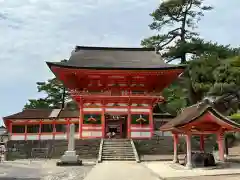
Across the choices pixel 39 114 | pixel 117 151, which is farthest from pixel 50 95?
pixel 117 151

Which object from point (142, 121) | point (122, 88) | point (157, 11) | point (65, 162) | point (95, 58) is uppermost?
point (157, 11)

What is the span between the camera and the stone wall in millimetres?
25159

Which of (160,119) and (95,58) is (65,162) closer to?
(95,58)

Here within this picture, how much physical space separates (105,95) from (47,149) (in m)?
7.16

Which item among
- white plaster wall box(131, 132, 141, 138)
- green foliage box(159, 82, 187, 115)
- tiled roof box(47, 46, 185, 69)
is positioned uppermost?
tiled roof box(47, 46, 185, 69)

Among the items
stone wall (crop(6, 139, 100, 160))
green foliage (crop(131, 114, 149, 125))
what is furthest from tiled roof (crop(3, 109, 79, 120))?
green foliage (crop(131, 114, 149, 125))

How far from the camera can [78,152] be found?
81.6ft

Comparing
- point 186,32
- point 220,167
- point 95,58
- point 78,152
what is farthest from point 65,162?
point 186,32

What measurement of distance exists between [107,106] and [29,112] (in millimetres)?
11670

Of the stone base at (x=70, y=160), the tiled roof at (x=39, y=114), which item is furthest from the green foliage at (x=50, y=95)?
the stone base at (x=70, y=160)

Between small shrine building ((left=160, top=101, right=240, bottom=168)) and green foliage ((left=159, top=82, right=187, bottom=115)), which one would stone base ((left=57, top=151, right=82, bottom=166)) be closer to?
small shrine building ((left=160, top=101, right=240, bottom=168))

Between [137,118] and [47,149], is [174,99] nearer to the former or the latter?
[137,118]

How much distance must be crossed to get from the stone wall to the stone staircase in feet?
3.76

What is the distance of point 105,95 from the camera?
28406 mm
